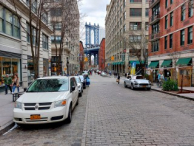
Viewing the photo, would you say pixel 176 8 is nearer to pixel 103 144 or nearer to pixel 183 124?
pixel 183 124

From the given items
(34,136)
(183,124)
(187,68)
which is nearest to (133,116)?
(183,124)

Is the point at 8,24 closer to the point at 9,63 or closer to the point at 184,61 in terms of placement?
the point at 9,63

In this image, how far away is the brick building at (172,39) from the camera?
18781 mm

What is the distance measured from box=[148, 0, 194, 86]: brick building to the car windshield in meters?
14.2

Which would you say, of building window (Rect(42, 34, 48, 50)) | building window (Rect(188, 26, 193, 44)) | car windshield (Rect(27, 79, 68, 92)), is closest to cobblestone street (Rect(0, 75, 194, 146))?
car windshield (Rect(27, 79, 68, 92))

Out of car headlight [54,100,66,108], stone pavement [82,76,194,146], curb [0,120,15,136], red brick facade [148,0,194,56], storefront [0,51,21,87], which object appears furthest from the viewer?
red brick facade [148,0,194,56]

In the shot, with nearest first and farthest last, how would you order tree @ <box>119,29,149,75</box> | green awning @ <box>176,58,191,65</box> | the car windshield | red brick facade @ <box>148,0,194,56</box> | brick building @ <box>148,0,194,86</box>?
the car windshield
brick building @ <box>148,0,194,86</box>
green awning @ <box>176,58,191,65</box>
red brick facade @ <box>148,0,194,56</box>
tree @ <box>119,29,149,75</box>

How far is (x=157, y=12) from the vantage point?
93.2ft

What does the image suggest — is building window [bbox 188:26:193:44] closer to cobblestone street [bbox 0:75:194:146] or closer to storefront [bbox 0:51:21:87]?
cobblestone street [bbox 0:75:194:146]

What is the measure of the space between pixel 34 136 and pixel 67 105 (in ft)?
4.60

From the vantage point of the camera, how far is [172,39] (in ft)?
78.5

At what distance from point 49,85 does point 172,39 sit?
23.2 meters

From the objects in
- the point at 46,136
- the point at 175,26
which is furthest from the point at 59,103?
the point at 175,26

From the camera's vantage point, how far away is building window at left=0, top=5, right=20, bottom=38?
12.9m
